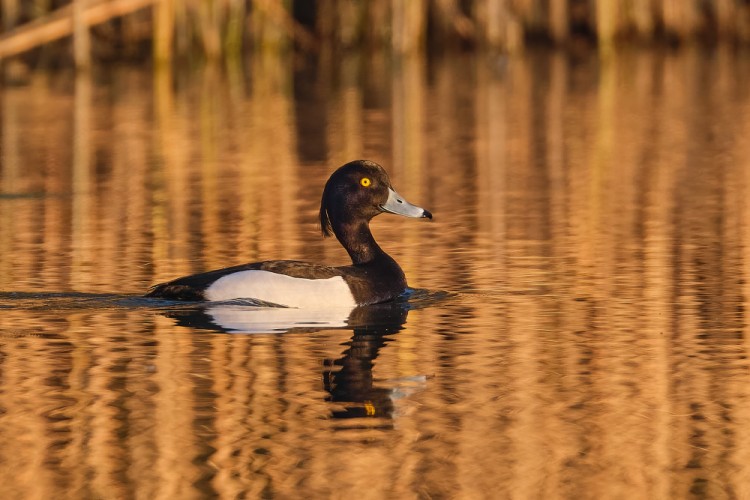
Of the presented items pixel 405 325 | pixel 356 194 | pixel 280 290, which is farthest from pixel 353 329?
pixel 356 194

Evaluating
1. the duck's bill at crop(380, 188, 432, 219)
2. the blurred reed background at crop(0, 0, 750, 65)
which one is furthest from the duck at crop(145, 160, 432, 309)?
the blurred reed background at crop(0, 0, 750, 65)

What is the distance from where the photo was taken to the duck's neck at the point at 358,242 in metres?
9.72

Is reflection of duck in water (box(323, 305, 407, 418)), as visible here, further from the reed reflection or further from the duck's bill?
the duck's bill

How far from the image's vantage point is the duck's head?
9867mm

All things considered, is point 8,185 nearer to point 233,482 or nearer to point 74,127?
point 74,127

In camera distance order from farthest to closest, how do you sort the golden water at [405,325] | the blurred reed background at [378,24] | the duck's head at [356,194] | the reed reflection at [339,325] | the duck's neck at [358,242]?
the blurred reed background at [378,24], the duck's head at [356,194], the duck's neck at [358,242], the reed reflection at [339,325], the golden water at [405,325]

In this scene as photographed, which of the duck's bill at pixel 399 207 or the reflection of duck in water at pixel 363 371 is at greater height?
the duck's bill at pixel 399 207

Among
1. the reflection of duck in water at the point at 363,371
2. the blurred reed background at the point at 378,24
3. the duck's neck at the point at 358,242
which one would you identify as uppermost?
the blurred reed background at the point at 378,24

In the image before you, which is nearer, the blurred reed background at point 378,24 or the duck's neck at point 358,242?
the duck's neck at point 358,242

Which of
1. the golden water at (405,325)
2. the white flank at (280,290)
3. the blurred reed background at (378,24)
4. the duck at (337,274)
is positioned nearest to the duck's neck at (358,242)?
the duck at (337,274)

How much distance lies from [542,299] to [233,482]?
3906 millimetres

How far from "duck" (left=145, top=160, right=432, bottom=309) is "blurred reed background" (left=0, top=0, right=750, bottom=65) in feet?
59.8

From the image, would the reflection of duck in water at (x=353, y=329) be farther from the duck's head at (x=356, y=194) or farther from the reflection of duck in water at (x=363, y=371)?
the duck's head at (x=356, y=194)

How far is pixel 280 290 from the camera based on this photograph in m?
9.03
